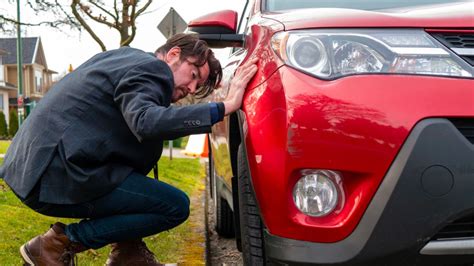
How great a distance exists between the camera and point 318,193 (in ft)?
6.12

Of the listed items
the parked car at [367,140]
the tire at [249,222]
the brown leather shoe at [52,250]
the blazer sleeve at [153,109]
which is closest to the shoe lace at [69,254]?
the brown leather shoe at [52,250]

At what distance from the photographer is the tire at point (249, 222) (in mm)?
2059

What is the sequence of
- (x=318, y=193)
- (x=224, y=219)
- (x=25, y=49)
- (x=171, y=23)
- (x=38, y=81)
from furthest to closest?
(x=38, y=81)
(x=25, y=49)
(x=171, y=23)
(x=224, y=219)
(x=318, y=193)

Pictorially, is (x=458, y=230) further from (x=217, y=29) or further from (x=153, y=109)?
(x=217, y=29)

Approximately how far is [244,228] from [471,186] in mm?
831

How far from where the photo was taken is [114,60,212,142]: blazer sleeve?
2.19 meters

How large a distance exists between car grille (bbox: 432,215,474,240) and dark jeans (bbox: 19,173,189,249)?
131 cm

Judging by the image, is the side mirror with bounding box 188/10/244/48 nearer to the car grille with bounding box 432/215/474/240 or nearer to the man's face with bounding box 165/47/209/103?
the man's face with bounding box 165/47/209/103

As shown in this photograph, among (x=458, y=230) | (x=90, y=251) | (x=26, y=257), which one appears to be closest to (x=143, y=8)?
(x=90, y=251)

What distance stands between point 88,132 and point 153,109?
40cm

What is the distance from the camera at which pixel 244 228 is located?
2137mm

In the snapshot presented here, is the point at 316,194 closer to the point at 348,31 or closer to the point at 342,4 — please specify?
the point at 348,31

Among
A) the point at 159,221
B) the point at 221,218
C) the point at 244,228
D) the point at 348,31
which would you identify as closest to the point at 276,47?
the point at 348,31

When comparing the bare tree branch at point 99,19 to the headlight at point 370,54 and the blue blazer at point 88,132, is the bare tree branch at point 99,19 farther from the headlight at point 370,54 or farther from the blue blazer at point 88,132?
the headlight at point 370,54
